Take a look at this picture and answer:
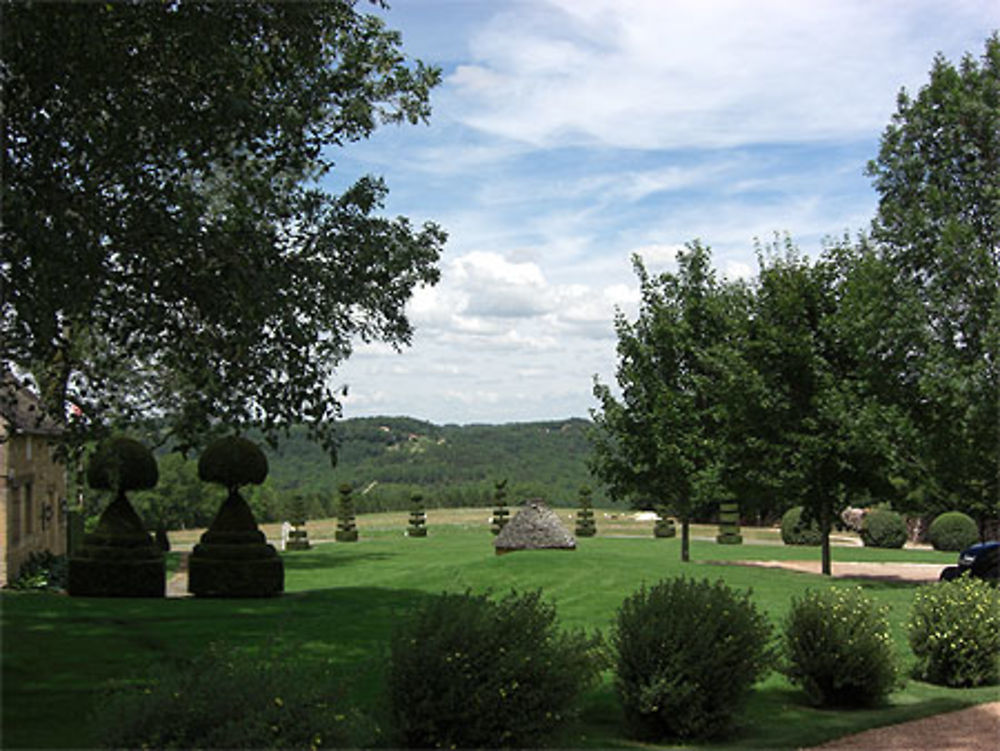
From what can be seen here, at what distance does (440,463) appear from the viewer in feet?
308

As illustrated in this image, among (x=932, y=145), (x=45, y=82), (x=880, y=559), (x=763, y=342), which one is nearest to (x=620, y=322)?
(x=763, y=342)

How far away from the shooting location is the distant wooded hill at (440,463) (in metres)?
68.1

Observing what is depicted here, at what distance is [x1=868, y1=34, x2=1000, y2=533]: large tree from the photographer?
2141 cm

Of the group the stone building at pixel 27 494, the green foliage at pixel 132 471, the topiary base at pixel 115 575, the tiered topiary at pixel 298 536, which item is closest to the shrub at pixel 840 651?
the topiary base at pixel 115 575

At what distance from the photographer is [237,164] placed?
37.0ft

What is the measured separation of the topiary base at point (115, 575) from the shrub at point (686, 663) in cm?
1226

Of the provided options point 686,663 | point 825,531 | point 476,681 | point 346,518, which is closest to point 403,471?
point 346,518

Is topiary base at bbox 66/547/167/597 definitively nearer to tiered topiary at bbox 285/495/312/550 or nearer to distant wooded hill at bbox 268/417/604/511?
tiered topiary at bbox 285/495/312/550

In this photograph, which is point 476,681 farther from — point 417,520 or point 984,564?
point 417,520

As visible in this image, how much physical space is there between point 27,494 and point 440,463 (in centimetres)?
6587

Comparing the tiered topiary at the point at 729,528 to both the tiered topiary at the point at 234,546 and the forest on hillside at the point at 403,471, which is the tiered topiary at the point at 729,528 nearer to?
the forest on hillside at the point at 403,471

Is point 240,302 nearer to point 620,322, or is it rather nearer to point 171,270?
point 171,270

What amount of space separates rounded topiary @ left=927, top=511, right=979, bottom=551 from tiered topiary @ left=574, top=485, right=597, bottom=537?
14.3 meters

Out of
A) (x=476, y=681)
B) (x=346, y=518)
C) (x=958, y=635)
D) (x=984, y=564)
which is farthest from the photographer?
(x=346, y=518)
